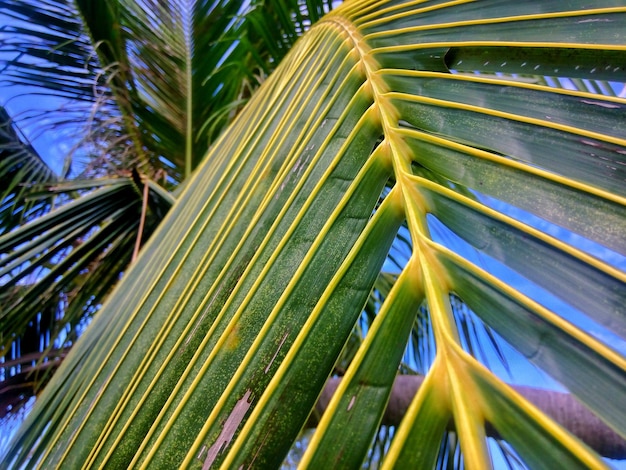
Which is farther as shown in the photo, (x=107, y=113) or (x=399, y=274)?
(x=107, y=113)

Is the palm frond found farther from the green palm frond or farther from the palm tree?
the palm tree

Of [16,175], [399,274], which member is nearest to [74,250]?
[16,175]

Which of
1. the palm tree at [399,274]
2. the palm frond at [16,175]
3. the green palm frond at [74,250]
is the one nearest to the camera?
the palm tree at [399,274]

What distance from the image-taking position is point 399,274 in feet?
0.80

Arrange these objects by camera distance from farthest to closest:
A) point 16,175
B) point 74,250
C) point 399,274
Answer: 1. point 16,175
2. point 74,250
3. point 399,274

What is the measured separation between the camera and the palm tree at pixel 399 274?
149mm

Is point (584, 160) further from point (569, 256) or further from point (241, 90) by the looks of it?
point (241, 90)

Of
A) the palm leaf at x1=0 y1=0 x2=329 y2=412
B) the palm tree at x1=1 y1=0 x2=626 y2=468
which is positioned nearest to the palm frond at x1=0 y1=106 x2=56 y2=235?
the palm leaf at x1=0 y1=0 x2=329 y2=412

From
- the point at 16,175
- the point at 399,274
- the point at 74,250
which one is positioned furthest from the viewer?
the point at 16,175

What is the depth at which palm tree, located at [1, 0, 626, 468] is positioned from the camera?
5.9 inches

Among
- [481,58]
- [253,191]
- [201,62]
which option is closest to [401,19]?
[481,58]

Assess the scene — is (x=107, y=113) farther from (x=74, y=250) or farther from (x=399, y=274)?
(x=399, y=274)

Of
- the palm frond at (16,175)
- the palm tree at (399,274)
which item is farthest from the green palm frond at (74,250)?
the palm tree at (399,274)

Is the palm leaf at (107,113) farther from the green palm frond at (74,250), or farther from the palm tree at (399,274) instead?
the palm tree at (399,274)
